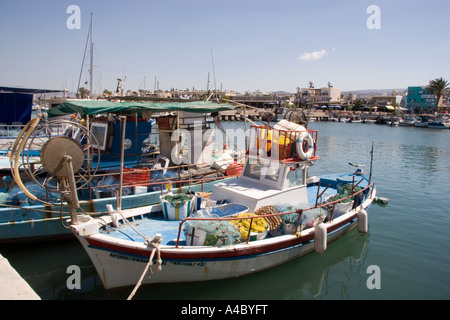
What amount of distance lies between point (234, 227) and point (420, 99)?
11041cm

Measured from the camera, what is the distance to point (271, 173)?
9688 millimetres

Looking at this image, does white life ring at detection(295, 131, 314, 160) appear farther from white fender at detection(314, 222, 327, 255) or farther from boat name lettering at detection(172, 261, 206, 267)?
boat name lettering at detection(172, 261, 206, 267)

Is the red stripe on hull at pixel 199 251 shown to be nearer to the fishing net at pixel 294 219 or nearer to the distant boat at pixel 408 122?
the fishing net at pixel 294 219

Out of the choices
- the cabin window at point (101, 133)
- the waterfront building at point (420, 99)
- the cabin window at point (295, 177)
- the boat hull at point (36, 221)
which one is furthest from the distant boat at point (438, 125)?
the boat hull at point (36, 221)

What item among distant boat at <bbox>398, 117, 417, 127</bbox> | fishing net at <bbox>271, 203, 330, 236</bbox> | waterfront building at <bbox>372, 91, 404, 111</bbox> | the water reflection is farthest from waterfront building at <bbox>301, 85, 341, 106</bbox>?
fishing net at <bbox>271, 203, 330, 236</bbox>

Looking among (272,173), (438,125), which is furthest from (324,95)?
(272,173)

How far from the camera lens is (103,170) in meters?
11.8

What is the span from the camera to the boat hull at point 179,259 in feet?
22.9

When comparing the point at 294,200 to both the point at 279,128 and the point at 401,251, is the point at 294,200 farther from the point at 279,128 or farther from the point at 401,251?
the point at 401,251

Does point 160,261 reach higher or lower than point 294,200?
lower

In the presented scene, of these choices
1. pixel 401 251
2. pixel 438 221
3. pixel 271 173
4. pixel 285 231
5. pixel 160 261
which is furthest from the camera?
pixel 438 221

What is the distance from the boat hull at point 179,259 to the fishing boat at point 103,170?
1448 millimetres

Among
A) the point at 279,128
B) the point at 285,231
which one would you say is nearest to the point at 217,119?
the point at 279,128
